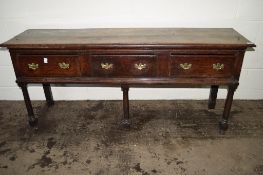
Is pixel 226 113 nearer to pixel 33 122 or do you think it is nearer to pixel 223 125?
pixel 223 125

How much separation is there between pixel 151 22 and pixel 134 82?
0.82 m

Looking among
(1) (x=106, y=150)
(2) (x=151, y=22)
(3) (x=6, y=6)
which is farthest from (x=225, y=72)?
(3) (x=6, y=6)

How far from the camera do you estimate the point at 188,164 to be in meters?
2.10

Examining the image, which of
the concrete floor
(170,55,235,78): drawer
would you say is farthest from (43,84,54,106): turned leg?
(170,55,235,78): drawer

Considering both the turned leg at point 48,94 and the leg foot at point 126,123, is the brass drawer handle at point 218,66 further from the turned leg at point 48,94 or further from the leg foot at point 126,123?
the turned leg at point 48,94

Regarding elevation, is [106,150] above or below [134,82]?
below

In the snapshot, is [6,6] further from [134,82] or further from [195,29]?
[195,29]

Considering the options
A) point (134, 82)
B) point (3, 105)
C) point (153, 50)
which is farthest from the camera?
point (3, 105)

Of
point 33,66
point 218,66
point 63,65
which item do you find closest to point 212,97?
point 218,66

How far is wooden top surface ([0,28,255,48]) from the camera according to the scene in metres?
2.03

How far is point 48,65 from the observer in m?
2.19

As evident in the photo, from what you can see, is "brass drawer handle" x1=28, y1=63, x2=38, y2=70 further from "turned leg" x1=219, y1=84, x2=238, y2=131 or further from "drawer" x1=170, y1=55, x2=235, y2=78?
"turned leg" x1=219, y1=84, x2=238, y2=131

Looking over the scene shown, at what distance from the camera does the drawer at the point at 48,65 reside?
215 centimetres

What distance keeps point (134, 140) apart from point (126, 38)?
1012 mm
